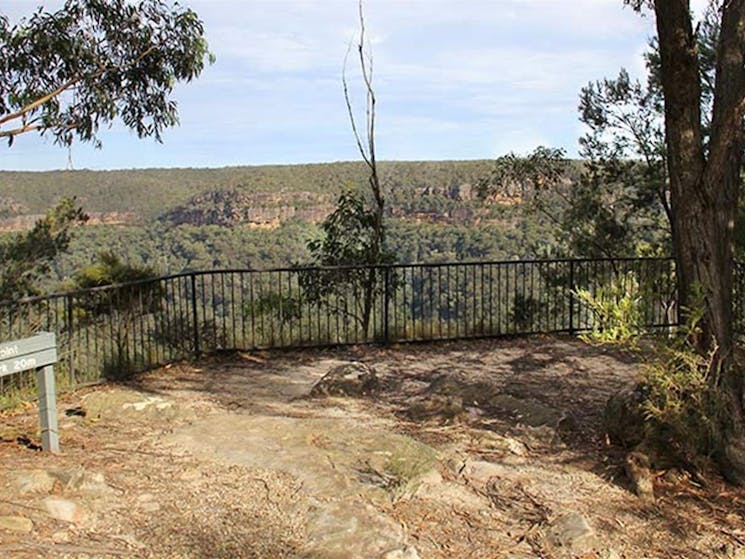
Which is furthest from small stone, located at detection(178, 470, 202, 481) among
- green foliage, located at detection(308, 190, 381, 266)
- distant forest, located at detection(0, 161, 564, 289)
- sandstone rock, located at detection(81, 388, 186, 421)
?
distant forest, located at detection(0, 161, 564, 289)

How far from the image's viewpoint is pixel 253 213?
2569 centimetres

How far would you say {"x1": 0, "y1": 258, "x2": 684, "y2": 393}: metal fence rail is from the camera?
7.98 metres

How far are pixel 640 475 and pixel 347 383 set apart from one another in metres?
3.12

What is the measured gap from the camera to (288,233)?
20.5 m

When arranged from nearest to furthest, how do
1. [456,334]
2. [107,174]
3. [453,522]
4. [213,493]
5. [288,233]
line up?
[453,522], [213,493], [456,334], [288,233], [107,174]

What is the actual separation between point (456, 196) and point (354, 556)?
1832 centimetres

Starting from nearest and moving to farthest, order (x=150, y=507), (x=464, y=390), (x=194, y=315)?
1. (x=150, y=507)
2. (x=464, y=390)
3. (x=194, y=315)

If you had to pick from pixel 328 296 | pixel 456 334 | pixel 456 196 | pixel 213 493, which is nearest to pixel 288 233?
pixel 456 196

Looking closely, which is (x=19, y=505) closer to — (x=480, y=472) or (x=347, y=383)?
(x=480, y=472)

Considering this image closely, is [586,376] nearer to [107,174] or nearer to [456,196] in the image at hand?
[456,196]

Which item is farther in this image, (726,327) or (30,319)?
(30,319)

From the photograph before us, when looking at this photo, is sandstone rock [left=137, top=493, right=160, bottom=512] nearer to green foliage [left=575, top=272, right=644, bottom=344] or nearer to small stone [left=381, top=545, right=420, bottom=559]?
small stone [left=381, top=545, right=420, bottom=559]

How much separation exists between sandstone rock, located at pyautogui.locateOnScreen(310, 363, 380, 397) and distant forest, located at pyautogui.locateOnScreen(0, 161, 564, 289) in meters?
4.41

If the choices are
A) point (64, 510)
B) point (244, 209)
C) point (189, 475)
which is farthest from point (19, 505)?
point (244, 209)
